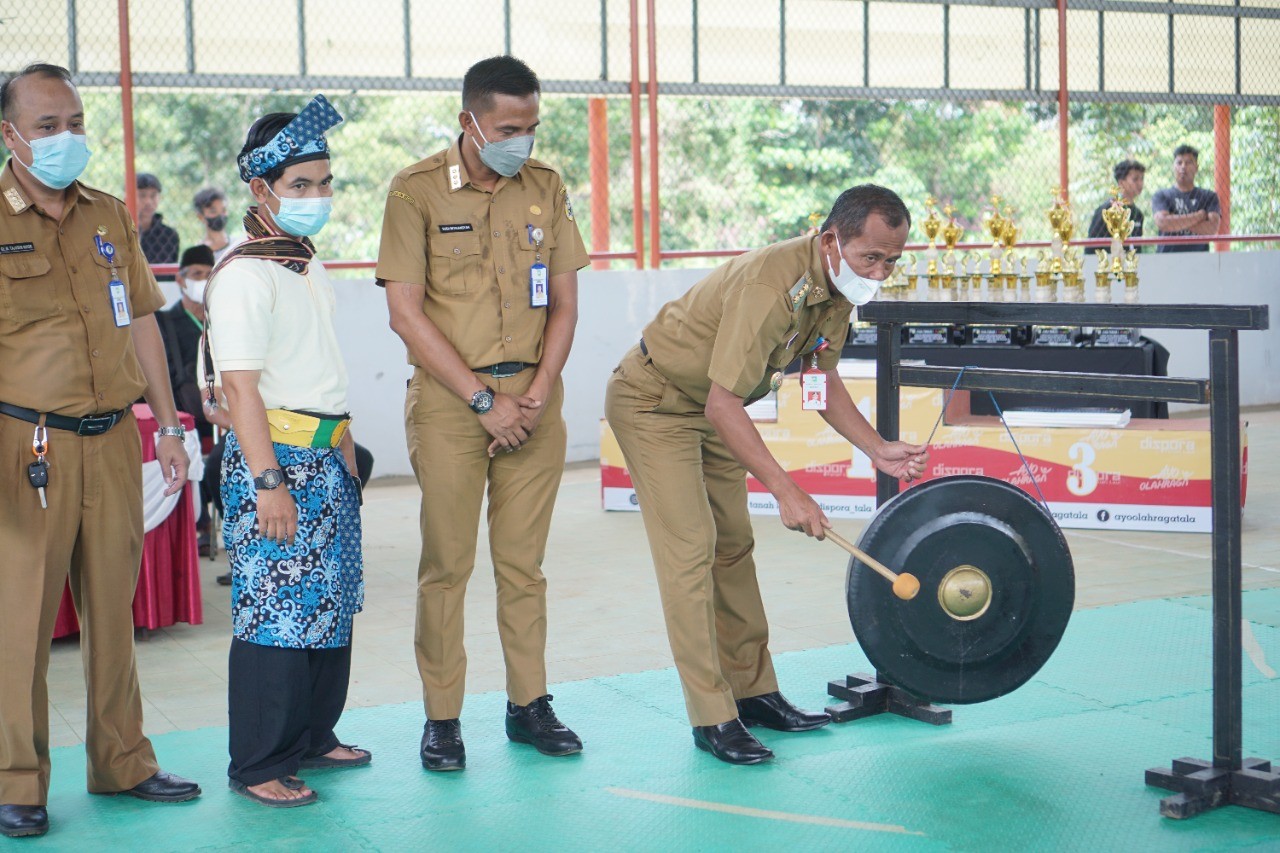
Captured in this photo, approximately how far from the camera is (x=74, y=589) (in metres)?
3.31

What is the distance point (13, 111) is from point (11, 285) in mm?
376

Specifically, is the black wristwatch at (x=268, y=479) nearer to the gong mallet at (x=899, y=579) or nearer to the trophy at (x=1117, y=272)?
the gong mallet at (x=899, y=579)

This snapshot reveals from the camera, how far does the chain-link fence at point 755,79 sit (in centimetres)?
830

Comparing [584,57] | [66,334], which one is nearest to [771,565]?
[66,334]

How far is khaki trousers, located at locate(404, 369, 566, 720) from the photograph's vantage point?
3.55 m

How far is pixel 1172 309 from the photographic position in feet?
10.6

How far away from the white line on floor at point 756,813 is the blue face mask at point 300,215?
1485 mm

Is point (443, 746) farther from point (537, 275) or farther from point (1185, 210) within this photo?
point (1185, 210)

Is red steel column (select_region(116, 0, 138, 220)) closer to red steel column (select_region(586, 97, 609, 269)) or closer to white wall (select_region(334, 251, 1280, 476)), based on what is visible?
white wall (select_region(334, 251, 1280, 476))

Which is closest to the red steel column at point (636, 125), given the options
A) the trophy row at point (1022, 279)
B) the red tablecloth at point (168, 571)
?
the trophy row at point (1022, 279)

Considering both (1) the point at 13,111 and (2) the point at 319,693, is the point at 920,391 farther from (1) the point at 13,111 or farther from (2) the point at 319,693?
(1) the point at 13,111

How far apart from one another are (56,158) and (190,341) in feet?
11.7

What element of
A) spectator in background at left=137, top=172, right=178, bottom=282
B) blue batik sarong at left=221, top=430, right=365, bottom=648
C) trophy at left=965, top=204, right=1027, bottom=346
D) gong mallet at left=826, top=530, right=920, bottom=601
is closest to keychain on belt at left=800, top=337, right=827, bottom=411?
gong mallet at left=826, top=530, right=920, bottom=601

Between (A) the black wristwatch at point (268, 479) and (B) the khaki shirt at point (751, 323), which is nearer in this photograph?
(A) the black wristwatch at point (268, 479)
